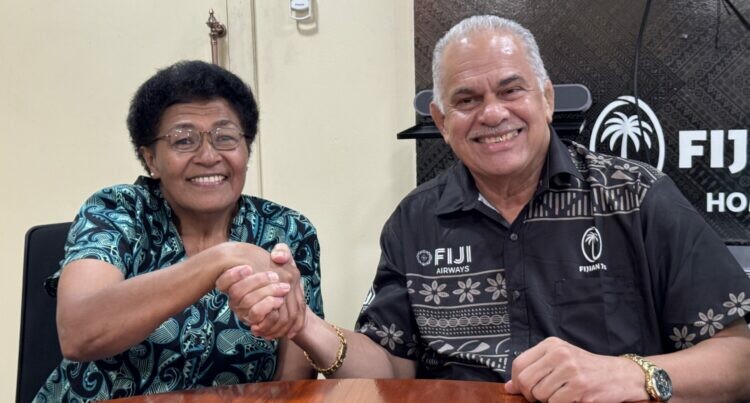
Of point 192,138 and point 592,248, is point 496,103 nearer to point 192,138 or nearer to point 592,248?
point 592,248

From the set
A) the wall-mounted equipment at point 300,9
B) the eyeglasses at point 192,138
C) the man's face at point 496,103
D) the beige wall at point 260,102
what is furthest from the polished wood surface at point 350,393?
the wall-mounted equipment at point 300,9

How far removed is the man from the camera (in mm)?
1422

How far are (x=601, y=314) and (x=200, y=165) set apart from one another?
99 centimetres

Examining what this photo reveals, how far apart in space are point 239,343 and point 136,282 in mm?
347

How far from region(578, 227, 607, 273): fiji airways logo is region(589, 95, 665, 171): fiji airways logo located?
2.65ft

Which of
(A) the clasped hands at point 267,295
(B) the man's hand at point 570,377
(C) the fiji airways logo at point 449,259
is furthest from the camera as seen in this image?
(C) the fiji airways logo at point 449,259

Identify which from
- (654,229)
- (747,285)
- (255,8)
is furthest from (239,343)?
(255,8)

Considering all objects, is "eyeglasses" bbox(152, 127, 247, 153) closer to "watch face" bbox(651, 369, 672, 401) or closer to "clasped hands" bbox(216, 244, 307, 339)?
"clasped hands" bbox(216, 244, 307, 339)

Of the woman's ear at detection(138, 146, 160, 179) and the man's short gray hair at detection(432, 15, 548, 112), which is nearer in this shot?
the man's short gray hair at detection(432, 15, 548, 112)

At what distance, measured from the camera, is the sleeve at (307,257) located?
1.76 metres

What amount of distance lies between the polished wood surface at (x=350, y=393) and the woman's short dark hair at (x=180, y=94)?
2.55 feet

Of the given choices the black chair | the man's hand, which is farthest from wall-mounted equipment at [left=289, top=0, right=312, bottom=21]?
the man's hand

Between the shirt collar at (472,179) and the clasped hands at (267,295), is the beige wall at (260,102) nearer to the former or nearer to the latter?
the shirt collar at (472,179)

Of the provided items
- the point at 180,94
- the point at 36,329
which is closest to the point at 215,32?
the point at 180,94
